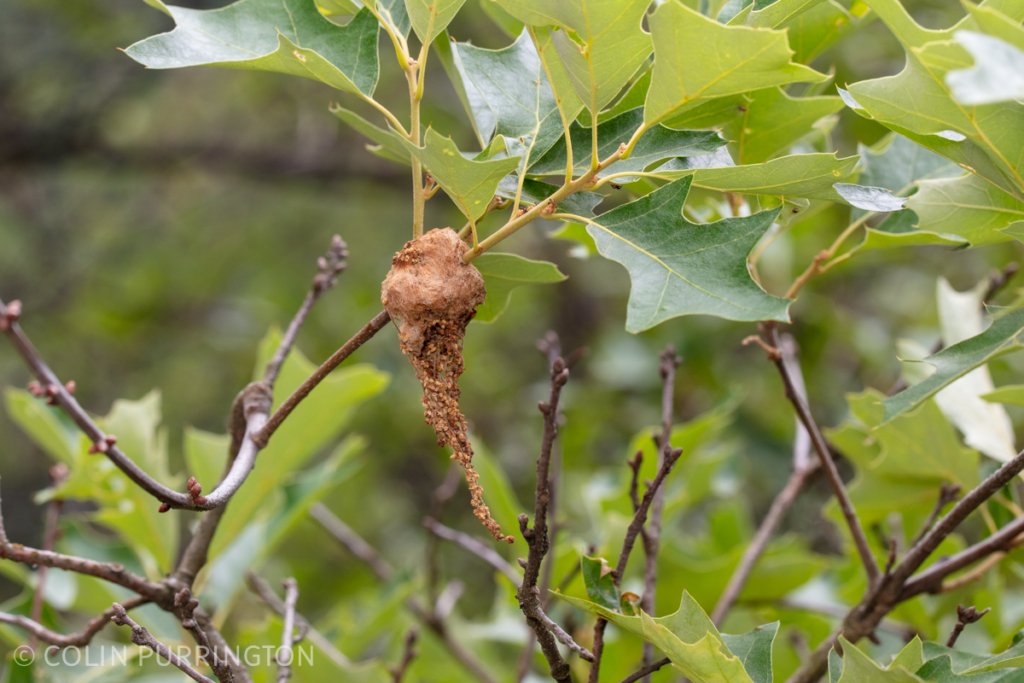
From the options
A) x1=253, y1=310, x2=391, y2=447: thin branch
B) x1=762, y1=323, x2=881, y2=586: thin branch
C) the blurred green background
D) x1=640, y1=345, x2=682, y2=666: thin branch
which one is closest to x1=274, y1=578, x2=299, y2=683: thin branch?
x1=253, y1=310, x2=391, y2=447: thin branch

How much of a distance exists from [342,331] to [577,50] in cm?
314

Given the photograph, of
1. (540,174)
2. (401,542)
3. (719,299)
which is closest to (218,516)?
(540,174)

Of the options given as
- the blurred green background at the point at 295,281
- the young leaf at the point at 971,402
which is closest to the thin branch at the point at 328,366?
the young leaf at the point at 971,402

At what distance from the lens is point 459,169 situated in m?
0.94

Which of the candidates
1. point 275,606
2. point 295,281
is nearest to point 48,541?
point 275,606

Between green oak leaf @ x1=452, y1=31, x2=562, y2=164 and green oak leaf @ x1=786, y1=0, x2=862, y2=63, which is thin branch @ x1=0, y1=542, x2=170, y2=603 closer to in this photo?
green oak leaf @ x1=452, y1=31, x2=562, y2=164

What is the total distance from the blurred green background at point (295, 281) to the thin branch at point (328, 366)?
1.38 m

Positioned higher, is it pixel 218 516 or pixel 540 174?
pixel 540 174

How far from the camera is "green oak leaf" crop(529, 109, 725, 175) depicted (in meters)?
1.06

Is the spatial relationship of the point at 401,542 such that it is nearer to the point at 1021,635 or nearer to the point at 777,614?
the point at 777,614

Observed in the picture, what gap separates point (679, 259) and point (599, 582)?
36 centimetres

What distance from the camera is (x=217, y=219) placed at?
17.6 feet

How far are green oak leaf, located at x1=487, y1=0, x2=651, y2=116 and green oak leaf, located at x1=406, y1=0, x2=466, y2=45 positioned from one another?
97mm

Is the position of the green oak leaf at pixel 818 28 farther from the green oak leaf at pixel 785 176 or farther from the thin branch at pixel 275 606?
the thin branch at pixel 275 606
